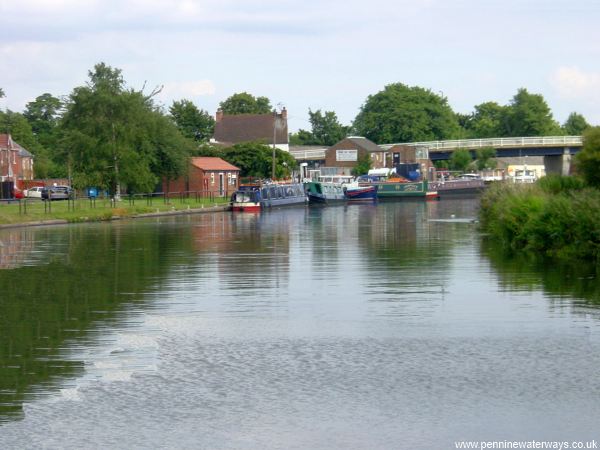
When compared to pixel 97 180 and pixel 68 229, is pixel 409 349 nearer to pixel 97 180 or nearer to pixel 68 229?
pixel 68 229

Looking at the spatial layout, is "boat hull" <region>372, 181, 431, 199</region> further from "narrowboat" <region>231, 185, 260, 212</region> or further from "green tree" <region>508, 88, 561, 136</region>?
"green tree" <region>508, 88, 561, 136</region>

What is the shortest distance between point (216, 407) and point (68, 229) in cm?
4726

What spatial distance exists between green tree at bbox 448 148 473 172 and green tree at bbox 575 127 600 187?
10735 centimetres

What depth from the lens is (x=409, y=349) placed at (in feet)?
65.5

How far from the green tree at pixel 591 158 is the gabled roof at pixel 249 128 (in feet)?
341

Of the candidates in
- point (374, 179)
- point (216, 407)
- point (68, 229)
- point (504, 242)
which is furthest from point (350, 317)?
point (374, 179)

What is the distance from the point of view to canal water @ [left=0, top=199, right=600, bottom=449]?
48.2ft

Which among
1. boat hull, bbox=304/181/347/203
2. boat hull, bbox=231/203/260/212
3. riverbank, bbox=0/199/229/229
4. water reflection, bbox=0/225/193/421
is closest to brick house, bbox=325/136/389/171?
boat hull, bbox=304/181/347/203

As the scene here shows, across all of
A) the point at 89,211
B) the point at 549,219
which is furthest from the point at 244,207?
the point at 549,219

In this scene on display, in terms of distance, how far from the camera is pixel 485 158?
152 m

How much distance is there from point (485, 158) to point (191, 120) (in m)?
40.8

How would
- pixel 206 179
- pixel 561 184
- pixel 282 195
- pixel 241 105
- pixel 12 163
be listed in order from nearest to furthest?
pixel 561 184, pixel 282 195, pixel 206 179, pixel 12 163, pixel 241 105

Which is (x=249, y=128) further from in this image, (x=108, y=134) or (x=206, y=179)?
(x=108, y=134)

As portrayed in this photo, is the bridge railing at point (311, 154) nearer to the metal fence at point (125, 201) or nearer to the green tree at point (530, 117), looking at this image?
the metal fence at point (125, 201)
